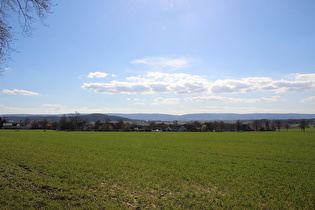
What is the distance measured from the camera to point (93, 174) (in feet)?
49.3

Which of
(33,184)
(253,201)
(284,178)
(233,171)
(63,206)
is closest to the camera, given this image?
(63,206)

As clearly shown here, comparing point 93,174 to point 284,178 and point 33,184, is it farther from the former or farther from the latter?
point 284,178

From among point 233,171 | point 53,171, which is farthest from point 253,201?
point 53,171

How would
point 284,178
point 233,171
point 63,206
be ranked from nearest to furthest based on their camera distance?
point 63,206 → point 284,178 → point 233,171

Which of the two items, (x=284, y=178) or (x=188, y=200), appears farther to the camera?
(x=284, y=178)

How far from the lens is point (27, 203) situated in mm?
8812

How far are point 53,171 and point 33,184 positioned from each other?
3.62 meters

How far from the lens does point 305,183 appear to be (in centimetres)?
1335

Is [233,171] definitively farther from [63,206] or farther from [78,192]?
[63,206]

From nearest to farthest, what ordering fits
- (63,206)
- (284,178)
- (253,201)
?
(63,206), (253,201), (284,178)

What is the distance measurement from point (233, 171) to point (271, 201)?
6.62m

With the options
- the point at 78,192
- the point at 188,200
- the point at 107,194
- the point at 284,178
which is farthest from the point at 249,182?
the point at 78,192

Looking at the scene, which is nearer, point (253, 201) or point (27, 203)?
point (27, 203)

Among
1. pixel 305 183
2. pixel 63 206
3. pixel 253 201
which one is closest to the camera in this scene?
pixel 63 206
